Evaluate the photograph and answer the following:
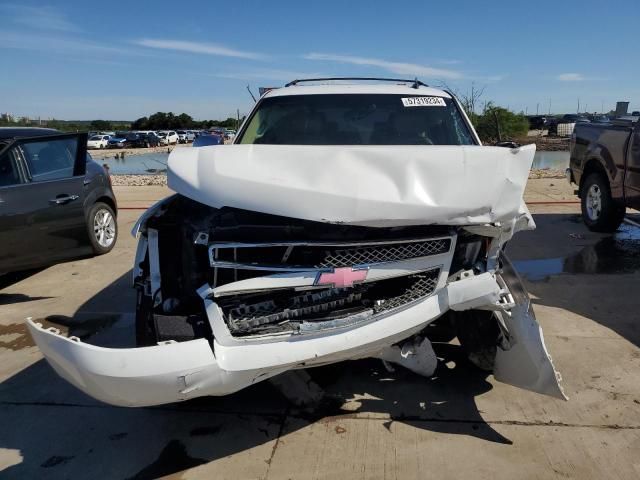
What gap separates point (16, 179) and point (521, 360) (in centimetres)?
505

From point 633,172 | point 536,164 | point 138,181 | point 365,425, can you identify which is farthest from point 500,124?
point 365,425

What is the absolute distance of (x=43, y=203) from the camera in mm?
5492

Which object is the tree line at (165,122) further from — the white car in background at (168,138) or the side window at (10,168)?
the side window at (10,168)

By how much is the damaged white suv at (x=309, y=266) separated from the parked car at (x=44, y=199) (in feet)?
9.66

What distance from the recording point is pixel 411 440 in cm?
308

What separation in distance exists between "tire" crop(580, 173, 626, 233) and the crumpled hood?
567 centimetres

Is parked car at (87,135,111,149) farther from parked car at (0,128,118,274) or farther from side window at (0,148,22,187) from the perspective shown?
side window at (0,148,22,187)

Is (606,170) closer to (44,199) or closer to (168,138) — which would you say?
(44,199)

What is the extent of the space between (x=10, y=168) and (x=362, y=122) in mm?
3677

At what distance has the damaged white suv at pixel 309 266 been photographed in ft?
7.86

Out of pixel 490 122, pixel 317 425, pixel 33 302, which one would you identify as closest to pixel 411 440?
pixel 317 425

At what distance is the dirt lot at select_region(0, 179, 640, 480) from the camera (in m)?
2.89

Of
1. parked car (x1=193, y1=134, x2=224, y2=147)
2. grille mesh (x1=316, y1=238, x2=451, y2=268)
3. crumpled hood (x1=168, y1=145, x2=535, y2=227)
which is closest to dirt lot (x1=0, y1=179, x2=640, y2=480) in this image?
grille mesh (x1=316, y1=238, x2=451, y2=268)

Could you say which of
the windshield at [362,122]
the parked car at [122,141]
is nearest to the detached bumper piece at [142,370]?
the windshield at [362,122]
